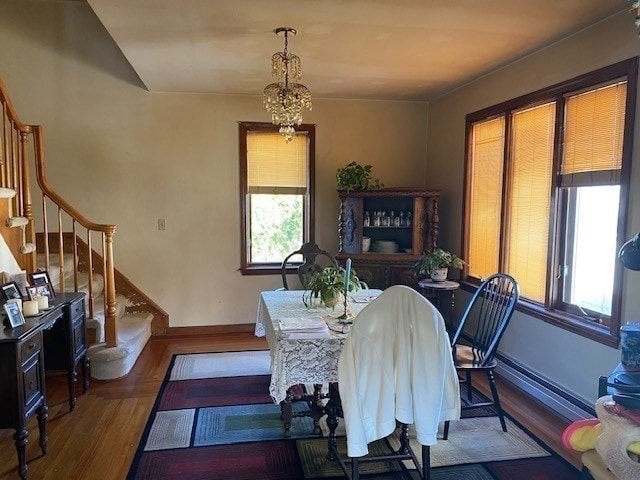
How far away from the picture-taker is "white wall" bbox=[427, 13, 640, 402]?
8.57 ft

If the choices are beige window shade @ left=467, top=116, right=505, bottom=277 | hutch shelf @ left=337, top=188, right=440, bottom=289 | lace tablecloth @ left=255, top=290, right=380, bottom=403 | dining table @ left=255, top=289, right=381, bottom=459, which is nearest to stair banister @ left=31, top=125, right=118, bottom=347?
dining table @ left=255, top=289, right=381, bottom=459

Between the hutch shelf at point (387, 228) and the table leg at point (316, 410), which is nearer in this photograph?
the table leg at point (316, 410)

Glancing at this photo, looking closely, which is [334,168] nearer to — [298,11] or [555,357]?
[298,11]

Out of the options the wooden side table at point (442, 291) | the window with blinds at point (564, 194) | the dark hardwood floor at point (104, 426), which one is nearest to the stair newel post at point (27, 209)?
the dark hardwood floor at point (104, 426)

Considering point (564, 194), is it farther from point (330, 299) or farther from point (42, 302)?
point (42, 302)

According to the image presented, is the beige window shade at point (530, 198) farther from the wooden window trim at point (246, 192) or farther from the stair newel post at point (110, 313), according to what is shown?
the stair newel post at point (110, 313)

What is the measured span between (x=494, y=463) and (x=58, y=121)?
471cm

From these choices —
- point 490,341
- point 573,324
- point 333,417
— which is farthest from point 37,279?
point 573,324

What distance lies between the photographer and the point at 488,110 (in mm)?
3961

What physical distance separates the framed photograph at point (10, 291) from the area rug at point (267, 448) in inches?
44.1

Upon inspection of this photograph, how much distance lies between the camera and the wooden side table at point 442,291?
162 inches

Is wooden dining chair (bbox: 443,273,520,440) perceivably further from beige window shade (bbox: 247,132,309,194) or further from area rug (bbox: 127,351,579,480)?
beige window shade (bbox: 247,132,309,194)

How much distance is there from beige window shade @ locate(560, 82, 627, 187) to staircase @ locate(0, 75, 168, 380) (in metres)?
3.42

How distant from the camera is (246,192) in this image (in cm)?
489
